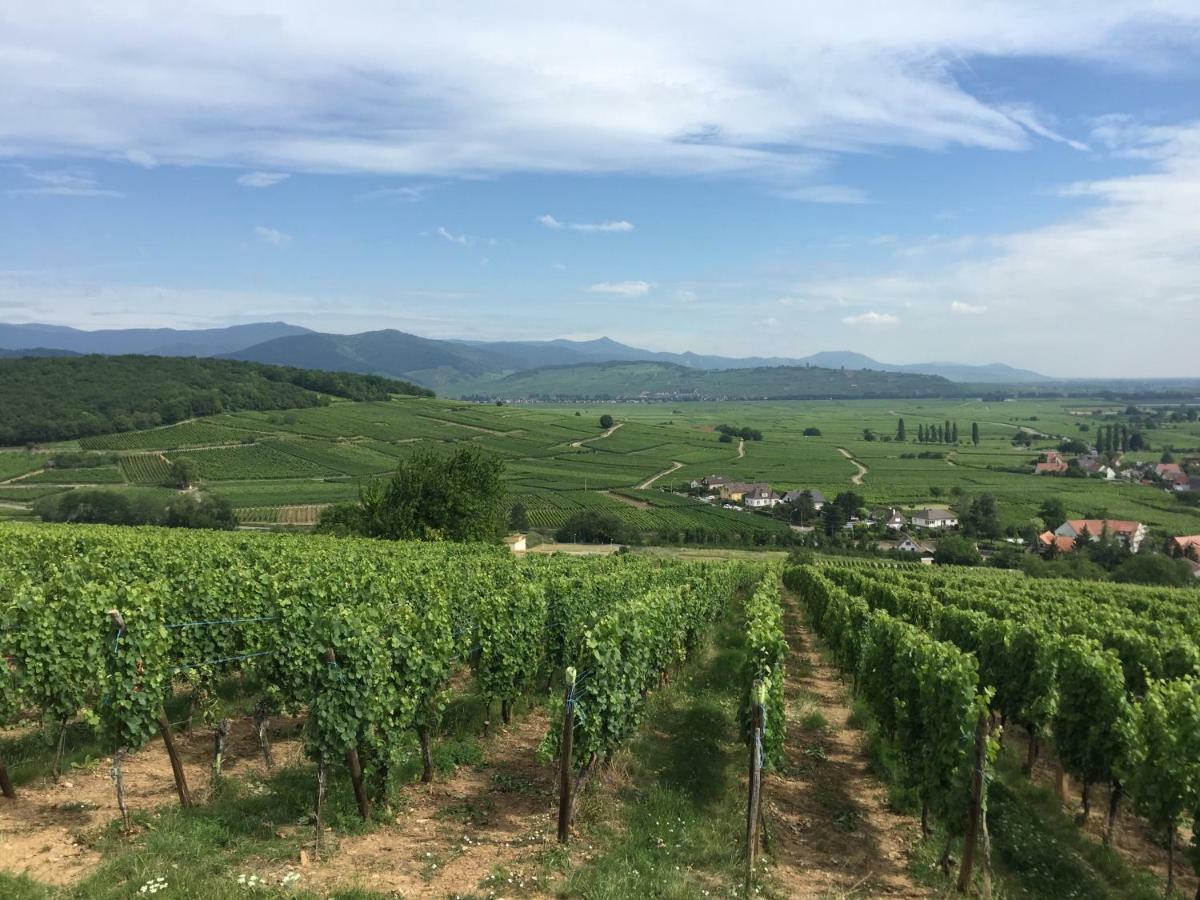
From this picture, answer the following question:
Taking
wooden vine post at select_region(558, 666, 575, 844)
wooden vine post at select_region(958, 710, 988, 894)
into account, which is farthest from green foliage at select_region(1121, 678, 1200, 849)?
wooden vine post at select_region(558, 666, 575, 844)

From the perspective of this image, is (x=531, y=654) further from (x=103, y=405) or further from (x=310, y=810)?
(x=103, y=405)

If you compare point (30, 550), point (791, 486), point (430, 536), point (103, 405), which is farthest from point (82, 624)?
point (103, 405)

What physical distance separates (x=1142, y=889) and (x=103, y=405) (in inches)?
5427

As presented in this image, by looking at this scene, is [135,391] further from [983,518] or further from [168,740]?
[983,518]

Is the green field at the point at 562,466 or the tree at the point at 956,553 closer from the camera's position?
the tree at the point at 956,553

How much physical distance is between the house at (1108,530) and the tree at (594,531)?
5259cm

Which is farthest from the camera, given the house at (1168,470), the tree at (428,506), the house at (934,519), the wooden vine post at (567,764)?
the house at (1168,470)

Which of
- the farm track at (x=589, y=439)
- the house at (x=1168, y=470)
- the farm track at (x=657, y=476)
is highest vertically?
the farm track at (x=589, y=439)

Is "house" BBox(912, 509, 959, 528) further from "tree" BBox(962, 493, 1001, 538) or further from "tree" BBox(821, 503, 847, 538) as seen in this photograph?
"tree" BBox(821, 503, 847, 538)

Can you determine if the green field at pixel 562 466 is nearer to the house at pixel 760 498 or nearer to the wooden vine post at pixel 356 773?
the house at pixel 760 498

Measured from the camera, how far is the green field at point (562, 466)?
289 ft

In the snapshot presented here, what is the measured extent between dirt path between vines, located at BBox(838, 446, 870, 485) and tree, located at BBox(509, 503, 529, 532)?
64.2m

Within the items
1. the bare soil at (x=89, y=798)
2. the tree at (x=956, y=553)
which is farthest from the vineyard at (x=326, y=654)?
the tree at (x=956, y=553)

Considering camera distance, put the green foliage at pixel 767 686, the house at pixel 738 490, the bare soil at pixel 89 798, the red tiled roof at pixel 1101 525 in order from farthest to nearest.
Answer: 1. the house at pixel 738 490
2. the red tiled roof at pixel 1101 525
3. the green foliage at pixel 767 686
4. the bare soil at pixel 89 798
